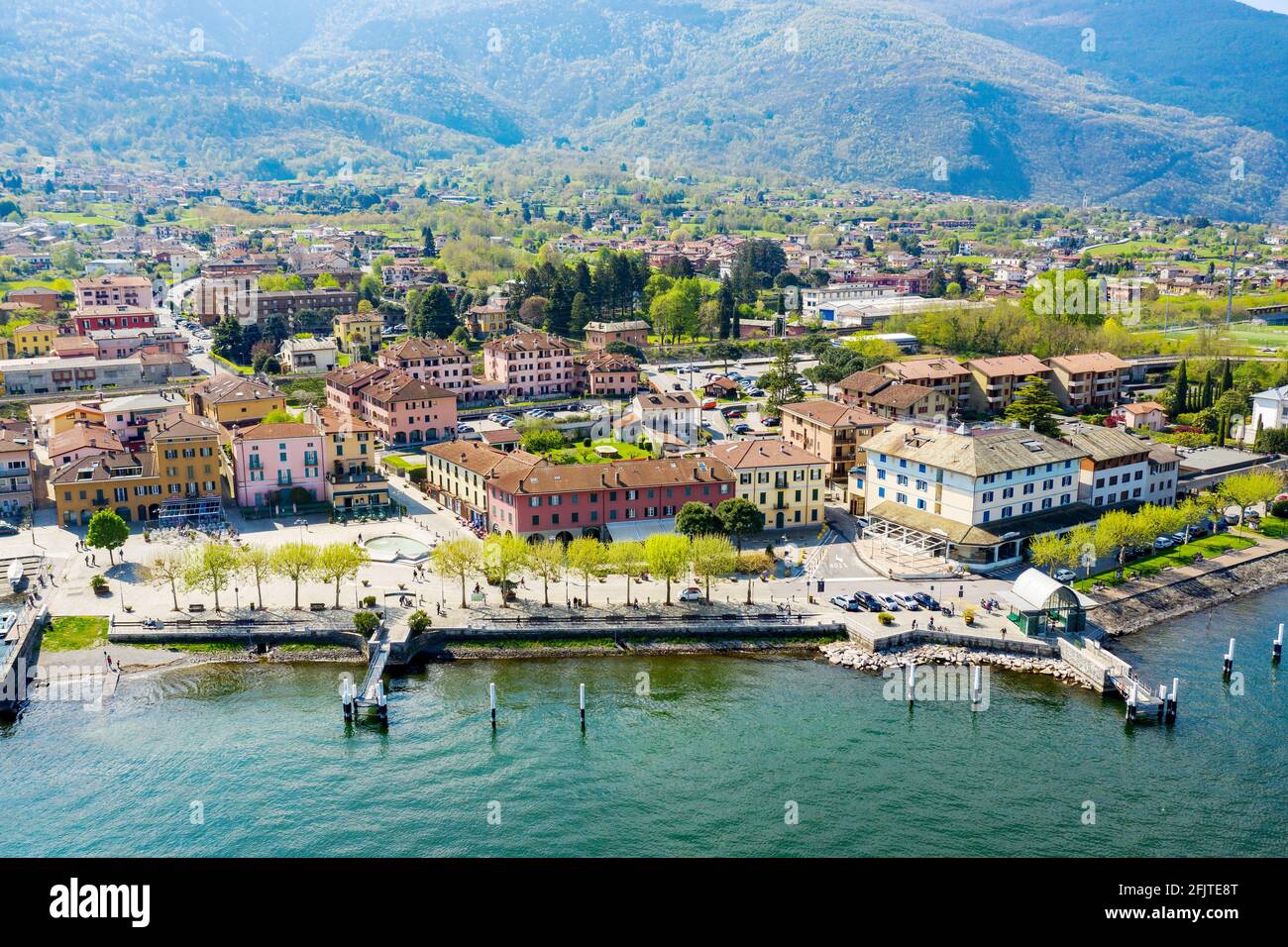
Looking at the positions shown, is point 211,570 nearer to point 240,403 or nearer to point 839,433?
point 240,403

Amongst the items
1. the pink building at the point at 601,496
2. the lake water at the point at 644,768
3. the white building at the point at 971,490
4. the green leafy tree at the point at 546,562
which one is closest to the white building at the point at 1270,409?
the white building at the point at 971,490

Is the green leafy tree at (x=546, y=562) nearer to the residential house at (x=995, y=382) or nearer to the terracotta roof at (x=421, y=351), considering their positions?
the terracotta roof at (x=421, y=351)

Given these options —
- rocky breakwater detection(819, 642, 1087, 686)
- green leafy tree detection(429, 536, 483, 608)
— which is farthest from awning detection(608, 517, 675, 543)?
rocky breakwater detection(819, 642, 1087, 686)

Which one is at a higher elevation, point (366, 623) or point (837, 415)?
point (837, 415)

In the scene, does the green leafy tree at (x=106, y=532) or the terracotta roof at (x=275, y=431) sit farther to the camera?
the terracotta roof at (x=275, y=431)

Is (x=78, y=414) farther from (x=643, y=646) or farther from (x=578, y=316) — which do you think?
(x=578, y=316)

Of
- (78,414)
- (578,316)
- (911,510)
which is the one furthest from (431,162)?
(911,510)

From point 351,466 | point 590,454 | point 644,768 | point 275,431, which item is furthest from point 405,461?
point 644,768

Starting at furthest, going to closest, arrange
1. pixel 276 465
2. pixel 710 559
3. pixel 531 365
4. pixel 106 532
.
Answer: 1. pixel 531 365
2. pixel 276 465
3. pixel 106 532
4. pixel 710 559
